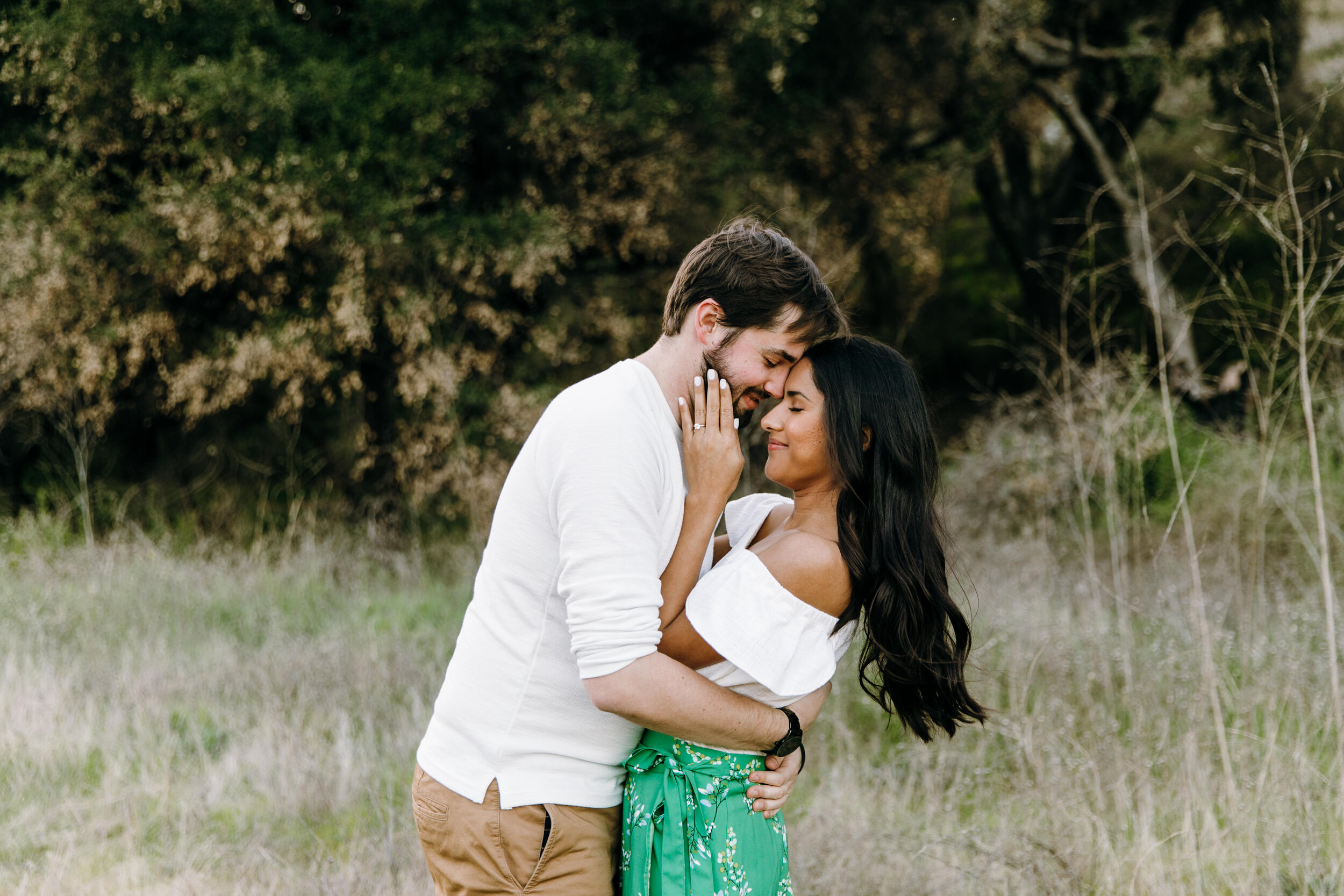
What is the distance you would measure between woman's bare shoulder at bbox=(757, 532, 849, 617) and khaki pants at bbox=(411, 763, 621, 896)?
22.1 inches

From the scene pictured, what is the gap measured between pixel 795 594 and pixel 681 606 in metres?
0.23

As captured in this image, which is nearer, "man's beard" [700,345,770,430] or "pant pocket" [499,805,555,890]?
"pant pocket" [499,805,555,890]

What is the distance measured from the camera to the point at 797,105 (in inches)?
397

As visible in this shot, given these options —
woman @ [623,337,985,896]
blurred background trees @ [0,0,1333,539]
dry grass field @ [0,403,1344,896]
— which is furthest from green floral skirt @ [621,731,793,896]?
blurred background trees @ [0,0,1333,539]

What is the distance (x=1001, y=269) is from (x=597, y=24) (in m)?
8.83

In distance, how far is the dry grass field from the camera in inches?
119

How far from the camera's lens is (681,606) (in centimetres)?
183

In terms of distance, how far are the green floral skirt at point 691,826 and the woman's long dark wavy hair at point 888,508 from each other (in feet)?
1.23

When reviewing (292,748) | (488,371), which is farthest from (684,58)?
(292,748)

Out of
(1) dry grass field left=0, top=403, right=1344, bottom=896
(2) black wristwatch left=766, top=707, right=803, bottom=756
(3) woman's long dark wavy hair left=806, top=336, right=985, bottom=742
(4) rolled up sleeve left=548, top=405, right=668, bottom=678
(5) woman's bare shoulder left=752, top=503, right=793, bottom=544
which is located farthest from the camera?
(1) dry grass field left=0, top=403, right=1344, bottom=896

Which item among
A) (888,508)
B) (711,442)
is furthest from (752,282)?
(888,508)

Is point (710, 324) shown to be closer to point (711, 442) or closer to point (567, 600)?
point (711, 442)

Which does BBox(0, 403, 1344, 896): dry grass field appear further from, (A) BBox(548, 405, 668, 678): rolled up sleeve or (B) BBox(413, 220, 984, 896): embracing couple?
(A) BBox(548, 405, 668, 678): rolled up sleeve

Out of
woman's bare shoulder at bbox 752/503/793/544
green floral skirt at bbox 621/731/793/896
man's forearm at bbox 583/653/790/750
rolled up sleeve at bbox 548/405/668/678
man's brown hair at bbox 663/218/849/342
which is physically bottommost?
green floral skirt at bbox 621/731/793/896
